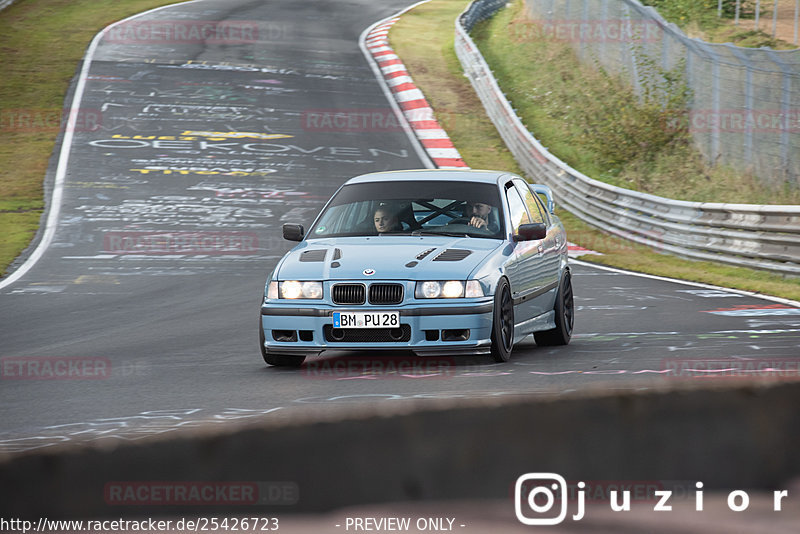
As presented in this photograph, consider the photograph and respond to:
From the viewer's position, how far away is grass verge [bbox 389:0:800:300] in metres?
17.2

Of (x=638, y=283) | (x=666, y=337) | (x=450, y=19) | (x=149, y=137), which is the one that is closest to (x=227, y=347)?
(x=666, y=337)

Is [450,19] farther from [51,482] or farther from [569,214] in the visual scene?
[51,482]

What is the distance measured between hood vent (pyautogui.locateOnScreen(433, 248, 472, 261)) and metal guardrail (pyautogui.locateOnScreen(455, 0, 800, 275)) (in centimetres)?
862

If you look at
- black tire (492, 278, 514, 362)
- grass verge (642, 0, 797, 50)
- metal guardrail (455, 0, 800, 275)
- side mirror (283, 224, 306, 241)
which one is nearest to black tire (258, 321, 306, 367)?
side mirror (283, 224, 306, 241)

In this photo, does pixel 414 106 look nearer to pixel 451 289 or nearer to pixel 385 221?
pixel 385 221

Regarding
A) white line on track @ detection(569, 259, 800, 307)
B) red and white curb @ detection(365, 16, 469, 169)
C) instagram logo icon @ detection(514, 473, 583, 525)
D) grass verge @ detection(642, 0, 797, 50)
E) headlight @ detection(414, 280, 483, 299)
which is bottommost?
red and white curb @ detection(365, 16, 469, 169)

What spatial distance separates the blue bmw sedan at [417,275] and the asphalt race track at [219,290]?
0.89 feet

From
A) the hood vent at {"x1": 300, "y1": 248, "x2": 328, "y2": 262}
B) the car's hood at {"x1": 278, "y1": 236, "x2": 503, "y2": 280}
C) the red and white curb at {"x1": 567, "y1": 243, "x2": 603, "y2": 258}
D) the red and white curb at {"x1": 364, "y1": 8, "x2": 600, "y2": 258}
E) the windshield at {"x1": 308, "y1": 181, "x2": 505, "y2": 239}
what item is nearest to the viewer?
the car's hood at {"x1": 278, "y1": 236, "x2": 503, "y2": 280}

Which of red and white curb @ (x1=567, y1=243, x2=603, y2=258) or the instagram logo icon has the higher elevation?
the instagram logo icon

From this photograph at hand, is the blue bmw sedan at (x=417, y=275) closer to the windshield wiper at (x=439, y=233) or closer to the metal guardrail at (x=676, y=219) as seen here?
the windshield wiper at (x=439, y=233)

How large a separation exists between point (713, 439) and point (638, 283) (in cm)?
1113

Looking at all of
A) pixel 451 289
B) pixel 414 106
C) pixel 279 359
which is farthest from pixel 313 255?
pixel 414 106

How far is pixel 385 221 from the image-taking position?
998 cm

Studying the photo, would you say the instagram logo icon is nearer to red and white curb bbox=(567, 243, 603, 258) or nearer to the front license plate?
the front license plate
